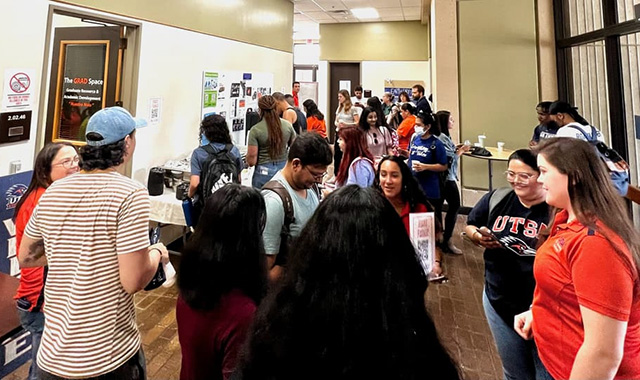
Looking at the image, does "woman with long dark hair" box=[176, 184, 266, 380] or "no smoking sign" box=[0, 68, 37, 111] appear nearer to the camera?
"woman with long dark hair" box=[176, 184, 266, 380]

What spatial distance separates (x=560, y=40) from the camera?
478 centimetres

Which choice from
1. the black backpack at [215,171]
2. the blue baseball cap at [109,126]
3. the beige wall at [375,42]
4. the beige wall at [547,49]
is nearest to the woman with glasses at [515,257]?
the blue baseball cap at [109,126]

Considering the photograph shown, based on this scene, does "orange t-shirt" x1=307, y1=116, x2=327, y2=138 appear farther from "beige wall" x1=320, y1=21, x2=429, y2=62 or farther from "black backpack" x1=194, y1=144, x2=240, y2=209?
"beige wall" x1=320, y1=21, x2=429, y2=62

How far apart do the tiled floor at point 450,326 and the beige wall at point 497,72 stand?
2.37 meters

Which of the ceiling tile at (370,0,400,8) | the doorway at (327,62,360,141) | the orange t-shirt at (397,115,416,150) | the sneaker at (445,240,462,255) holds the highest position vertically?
the ceiling tile at (370,0,400,8)

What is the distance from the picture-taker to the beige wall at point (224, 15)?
334cm

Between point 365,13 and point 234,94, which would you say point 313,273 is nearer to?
point 234,94

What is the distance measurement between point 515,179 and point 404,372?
4.21ft

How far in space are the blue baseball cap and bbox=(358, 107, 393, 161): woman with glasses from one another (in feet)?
8.85

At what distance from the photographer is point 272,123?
3398 millimetres

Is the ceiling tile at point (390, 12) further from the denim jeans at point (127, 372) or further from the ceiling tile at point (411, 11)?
the denim jeans at point (127, 372)

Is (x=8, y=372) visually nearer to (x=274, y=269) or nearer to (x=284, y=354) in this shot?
(x=274, y=269)

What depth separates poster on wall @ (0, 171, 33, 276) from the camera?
2.29 meters

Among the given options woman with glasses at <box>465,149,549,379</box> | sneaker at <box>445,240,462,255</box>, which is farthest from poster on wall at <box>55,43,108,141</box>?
sneaker at <box>445,240,462,255</box>
